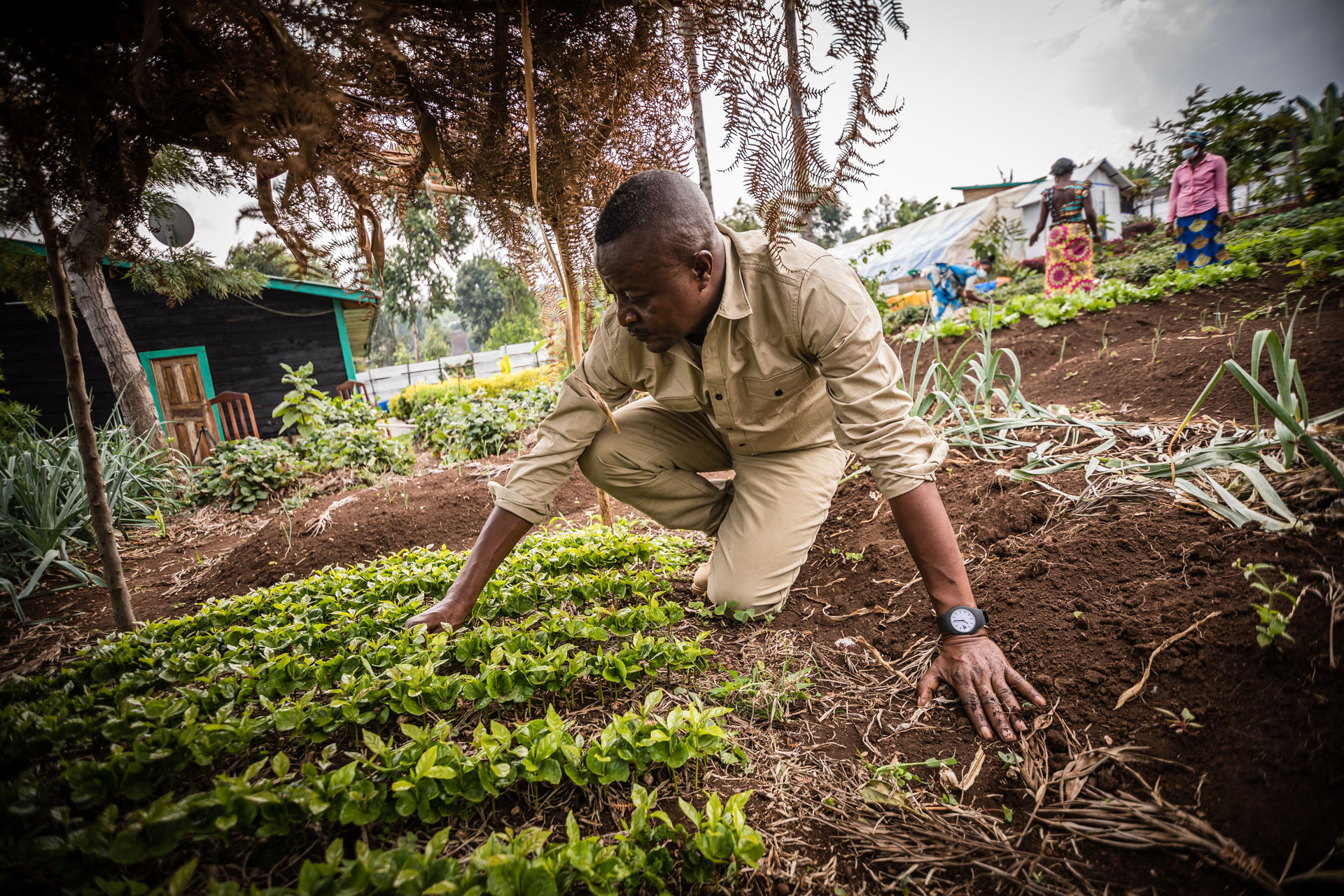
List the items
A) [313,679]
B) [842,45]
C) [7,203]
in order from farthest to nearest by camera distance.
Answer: [313,679]
[7,203]
[842,45]

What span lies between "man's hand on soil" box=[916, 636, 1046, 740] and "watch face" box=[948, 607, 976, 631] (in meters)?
0.03

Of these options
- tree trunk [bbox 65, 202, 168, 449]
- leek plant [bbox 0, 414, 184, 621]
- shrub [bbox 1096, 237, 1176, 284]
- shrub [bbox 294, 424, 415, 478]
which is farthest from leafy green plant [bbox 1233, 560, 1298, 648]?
shrub [bbox 1096, 237, 1176, 284]

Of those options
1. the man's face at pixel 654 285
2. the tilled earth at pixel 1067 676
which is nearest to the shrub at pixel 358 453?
the tilled earth at pixel 1067 676

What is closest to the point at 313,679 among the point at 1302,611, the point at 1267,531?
the point at 1302,611

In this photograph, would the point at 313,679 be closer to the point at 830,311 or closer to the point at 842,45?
the point at 830,311

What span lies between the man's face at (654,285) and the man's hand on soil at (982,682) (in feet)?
4.27

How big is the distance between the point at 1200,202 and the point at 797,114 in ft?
28.8

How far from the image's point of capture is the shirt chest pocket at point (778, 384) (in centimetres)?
223

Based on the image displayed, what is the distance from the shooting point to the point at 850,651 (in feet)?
6.64

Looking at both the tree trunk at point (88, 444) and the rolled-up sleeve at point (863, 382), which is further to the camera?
the tree trunk at point (88, 444)

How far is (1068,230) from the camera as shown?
717cm

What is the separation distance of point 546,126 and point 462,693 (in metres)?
1.68

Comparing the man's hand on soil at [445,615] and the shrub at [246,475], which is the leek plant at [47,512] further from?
the man's hand on soil at [445,615]

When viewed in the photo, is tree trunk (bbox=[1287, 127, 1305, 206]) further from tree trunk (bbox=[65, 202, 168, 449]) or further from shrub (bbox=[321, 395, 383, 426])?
tree trunk (bbox=[65, 202, 168, 449])
